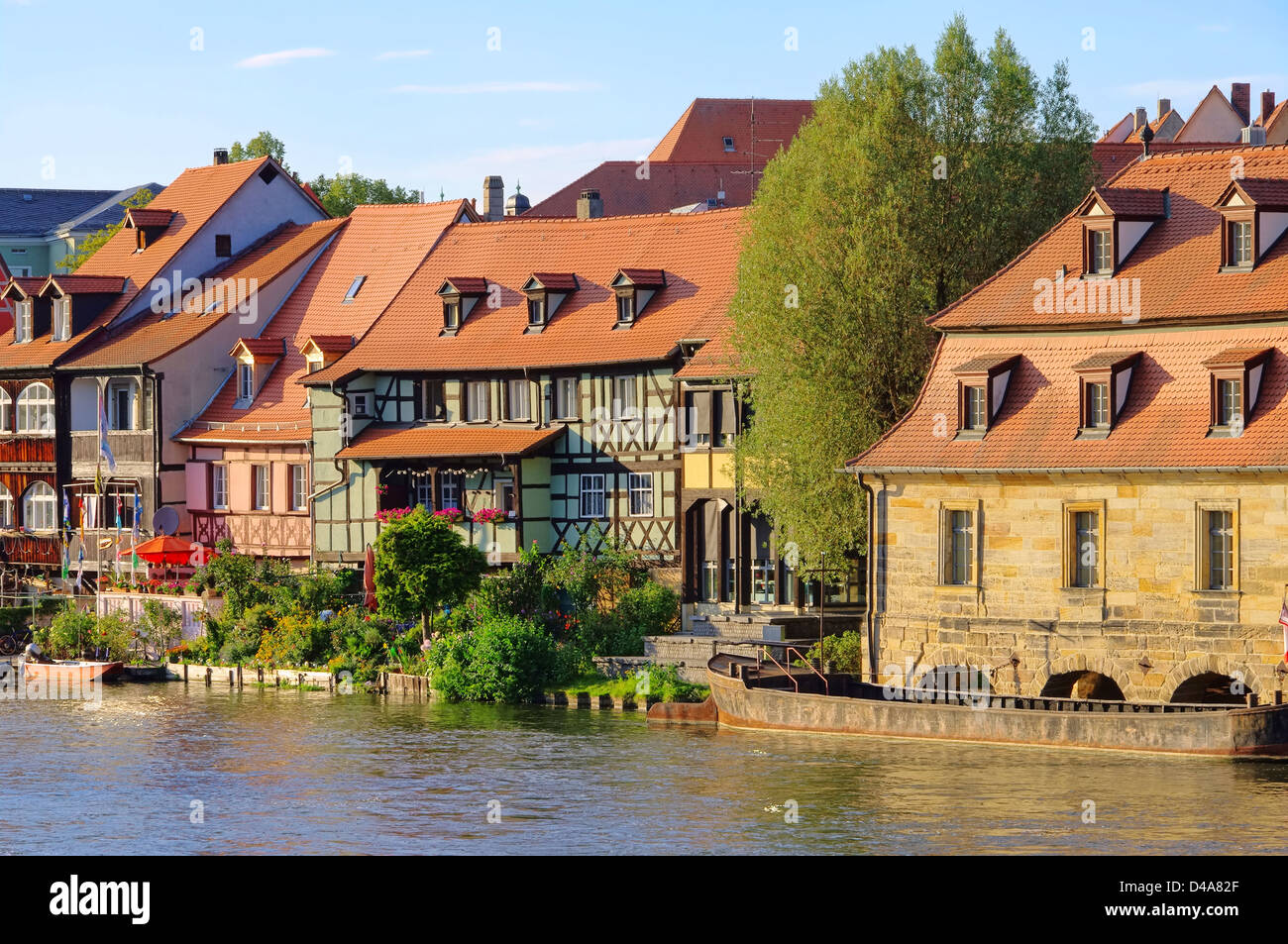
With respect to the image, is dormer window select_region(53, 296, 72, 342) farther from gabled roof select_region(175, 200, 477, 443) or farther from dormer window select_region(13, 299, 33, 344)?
gabled roof select_region(175, 200, 477, 443)

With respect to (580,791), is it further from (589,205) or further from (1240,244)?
(589,205)

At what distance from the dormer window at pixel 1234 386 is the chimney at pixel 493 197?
124ft

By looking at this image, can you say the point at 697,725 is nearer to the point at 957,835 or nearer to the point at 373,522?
the point at 957,835

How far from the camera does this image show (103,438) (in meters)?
64.1

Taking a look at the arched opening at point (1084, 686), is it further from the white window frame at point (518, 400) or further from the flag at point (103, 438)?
the flag at point (103, 438)

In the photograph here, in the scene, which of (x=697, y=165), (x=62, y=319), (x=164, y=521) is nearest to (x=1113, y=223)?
(x=164, y=521)

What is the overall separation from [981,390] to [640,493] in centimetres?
1350

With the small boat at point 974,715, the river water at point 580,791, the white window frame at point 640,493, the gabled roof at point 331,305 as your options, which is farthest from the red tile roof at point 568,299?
the river water at point 580,791

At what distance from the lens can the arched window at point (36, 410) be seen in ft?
217

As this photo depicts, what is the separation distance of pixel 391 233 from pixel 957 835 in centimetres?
3776

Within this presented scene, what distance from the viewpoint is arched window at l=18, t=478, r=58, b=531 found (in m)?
66.1

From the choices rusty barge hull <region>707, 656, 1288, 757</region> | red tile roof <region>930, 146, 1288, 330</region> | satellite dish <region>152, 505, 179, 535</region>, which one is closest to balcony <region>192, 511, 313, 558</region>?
satellite dish <region>152, 505, 179, 535</region>

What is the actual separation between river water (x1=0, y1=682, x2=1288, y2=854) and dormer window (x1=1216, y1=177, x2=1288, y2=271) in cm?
951

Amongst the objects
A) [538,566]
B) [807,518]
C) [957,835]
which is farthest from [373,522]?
[957,835]
